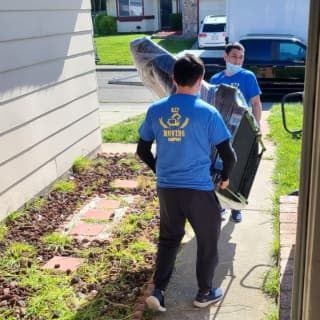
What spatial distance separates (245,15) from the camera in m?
12.7

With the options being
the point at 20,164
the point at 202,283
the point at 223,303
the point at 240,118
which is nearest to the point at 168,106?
the point at 240,118

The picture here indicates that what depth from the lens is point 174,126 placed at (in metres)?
2.93

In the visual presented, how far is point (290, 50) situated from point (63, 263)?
9329 mm

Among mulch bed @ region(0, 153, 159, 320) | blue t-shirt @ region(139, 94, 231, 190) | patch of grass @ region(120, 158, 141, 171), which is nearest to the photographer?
blue t-shirt @ region(139, 94, 231, 190)

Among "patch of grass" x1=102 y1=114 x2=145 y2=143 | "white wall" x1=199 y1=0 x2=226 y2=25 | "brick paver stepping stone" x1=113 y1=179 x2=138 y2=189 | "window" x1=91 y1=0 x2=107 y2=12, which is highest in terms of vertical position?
"window" x1=91 y1=0 x2=107 y2=12

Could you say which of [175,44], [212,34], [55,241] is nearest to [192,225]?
[55,241]

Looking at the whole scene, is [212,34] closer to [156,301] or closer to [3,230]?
[3,230]

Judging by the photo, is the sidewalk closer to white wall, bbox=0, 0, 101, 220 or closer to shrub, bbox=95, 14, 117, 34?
white wall, bbox=0, 0, 101, 220

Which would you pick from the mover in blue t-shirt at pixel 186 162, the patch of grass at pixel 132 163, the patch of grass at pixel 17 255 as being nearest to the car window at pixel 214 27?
the patch of grass at pixel 132 163

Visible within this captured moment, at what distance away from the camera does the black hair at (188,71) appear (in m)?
2.91

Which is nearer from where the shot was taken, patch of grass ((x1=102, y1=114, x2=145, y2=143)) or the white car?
patch of grass ((x1=102, y1=114, x2=145, y2=143))

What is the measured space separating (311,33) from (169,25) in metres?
35.8

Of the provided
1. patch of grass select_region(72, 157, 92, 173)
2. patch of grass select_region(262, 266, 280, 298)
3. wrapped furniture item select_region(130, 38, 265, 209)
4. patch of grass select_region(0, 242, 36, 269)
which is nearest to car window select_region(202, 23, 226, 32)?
patch of grass select_region(72, 157, 92, 173)

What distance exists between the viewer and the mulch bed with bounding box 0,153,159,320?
138 inches
